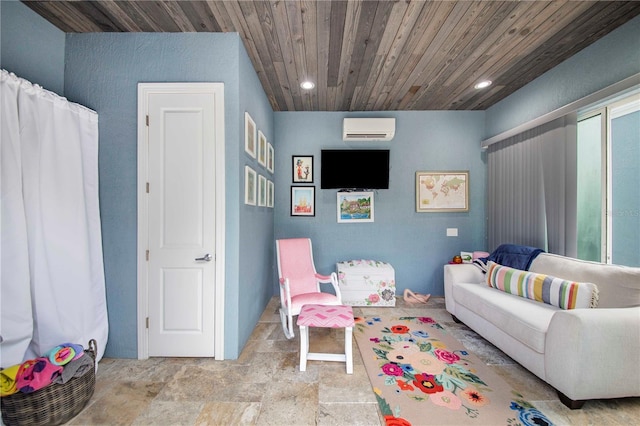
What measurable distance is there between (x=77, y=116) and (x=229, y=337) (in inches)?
81.7

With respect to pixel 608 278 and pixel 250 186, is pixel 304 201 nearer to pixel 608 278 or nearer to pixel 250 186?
pixel 250 186

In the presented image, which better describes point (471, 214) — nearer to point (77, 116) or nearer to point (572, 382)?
point (572, 382)

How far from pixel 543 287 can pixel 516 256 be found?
1.82 ft

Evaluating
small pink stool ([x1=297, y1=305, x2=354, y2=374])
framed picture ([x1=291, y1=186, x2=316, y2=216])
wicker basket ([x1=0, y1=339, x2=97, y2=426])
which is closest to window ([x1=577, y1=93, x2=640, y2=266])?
small pink stool ([x1=297, y1=305, x2=354, y2=374])

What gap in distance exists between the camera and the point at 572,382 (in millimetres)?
1515

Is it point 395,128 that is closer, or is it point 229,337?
point 229,337

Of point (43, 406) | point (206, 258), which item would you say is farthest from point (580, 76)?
point (43, 406)

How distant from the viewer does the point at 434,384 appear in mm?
1775

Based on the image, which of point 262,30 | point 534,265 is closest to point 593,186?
point 534,265

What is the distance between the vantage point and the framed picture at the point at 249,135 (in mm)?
2244

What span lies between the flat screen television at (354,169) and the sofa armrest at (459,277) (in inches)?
54.0

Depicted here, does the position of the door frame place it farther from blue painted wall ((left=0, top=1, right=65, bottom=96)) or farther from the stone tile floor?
blue painted wall ((left=0, top=1, right=65, bottom=96))

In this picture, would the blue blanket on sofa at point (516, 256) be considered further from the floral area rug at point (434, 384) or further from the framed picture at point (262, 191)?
the framed picture at point (262, 191)

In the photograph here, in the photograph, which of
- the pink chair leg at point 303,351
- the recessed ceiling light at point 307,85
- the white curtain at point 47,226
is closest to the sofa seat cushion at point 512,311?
the pink chair leg at point 303,351
